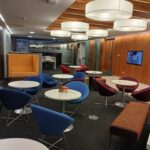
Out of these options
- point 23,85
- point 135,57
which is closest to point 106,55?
point 135,57

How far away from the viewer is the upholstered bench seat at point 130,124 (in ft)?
7.64

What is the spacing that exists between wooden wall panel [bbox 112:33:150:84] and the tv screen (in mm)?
168

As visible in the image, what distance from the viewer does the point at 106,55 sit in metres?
11.5

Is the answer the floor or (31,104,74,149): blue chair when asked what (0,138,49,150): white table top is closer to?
(31,104,74,149): blue chair

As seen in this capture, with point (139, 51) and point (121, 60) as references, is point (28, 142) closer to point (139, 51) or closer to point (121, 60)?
point (139, 51)

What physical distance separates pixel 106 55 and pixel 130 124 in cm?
930

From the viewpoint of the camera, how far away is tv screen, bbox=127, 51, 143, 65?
8.38 metres

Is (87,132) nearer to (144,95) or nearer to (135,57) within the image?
(144,95)

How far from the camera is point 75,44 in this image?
16281 mm

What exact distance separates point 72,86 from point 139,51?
5878 millimetres

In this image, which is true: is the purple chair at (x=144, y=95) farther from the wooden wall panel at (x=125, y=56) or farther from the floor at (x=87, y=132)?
the wooden wall panel at (x=125, y=56)

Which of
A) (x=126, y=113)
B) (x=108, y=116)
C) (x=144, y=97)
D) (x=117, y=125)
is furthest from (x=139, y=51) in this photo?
(x=117, y=125)

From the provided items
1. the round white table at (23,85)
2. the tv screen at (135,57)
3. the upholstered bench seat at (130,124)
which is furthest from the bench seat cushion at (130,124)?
the tv screen at (135,57)

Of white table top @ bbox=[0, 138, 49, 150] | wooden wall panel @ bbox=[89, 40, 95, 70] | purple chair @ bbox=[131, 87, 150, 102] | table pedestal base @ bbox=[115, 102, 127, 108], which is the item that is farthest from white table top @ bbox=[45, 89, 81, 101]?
wooden wall panel @ bbox=[89, 40, 95, 70]
